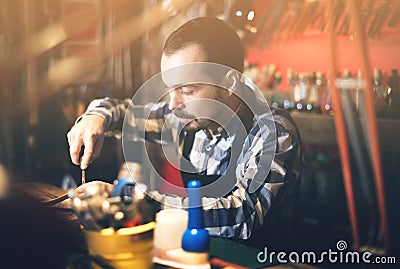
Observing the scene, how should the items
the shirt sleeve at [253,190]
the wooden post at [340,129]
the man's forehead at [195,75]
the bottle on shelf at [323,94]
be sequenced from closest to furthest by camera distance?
the shirt sleeve at [253,190], the man's forehead at [195,75], the wooden post at [340,129], the bottle on shelf at [323,94]

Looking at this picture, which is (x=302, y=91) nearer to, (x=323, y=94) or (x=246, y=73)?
(x=323, y=94)

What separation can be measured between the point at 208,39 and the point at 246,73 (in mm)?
428

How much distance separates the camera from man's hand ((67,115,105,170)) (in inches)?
60.9

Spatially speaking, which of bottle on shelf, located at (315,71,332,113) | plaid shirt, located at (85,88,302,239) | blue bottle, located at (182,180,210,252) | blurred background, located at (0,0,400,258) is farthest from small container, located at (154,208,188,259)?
bottle on shelf, located at (315,71,332,113)

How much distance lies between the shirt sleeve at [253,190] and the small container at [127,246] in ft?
1.03

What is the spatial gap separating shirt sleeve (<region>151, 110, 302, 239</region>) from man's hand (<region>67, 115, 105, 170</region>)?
9.4 inches

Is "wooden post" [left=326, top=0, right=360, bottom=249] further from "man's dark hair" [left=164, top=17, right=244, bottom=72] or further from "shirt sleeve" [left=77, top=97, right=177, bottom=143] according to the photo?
"shirt sleeve" [left=77, top=97, right=177, bottom=143]

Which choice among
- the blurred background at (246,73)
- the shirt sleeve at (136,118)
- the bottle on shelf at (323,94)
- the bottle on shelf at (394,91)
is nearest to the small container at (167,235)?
the blurred background at (246,73)

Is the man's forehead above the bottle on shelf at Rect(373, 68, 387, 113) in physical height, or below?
above

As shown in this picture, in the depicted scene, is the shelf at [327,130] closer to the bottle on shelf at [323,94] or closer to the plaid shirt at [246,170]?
the bottle on shelf at [323,94]

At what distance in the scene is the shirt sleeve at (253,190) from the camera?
133 cm

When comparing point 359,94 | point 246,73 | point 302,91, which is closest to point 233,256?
point 359,94

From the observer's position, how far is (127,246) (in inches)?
39.2

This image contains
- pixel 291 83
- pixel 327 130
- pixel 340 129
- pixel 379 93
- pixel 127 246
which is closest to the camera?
pixel 127 246
